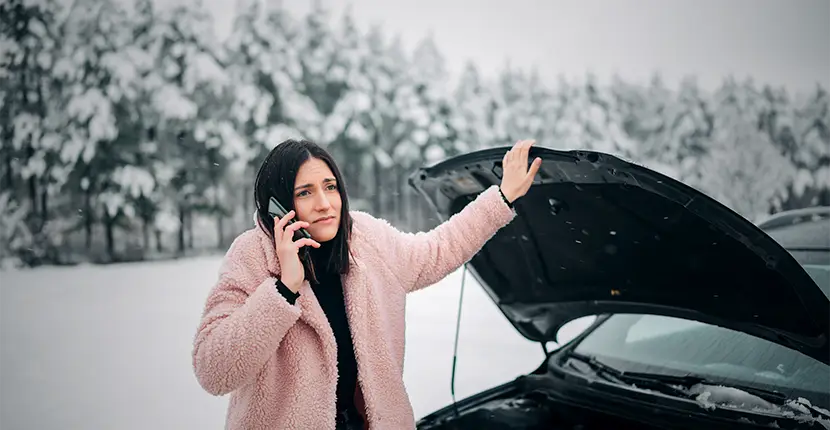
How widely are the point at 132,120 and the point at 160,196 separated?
2388 mm

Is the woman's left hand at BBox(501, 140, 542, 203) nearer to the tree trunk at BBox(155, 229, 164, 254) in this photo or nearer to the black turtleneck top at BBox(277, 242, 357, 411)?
the black turtleneck top at BBox(277, 242, 357, 411)

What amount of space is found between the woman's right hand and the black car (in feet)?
2.22

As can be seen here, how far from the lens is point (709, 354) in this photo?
8.41 feet

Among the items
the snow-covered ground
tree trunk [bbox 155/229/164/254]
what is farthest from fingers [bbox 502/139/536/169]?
tree trunk [bbox 155/229/164/254]

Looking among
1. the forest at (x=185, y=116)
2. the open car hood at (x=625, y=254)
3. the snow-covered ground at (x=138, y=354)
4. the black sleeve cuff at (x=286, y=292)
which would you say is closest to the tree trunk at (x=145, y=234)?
the forest at (x=185, y=116)

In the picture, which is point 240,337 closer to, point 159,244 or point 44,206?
point 44,206

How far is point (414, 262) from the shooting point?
6.68 ft

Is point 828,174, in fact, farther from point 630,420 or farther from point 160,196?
point 630,420

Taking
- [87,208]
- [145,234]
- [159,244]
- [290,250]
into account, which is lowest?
[290,250]

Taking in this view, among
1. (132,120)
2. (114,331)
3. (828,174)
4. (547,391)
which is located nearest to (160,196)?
(132,120)

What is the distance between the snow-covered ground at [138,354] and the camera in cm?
531

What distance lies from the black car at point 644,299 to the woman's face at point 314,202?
0.52 meters

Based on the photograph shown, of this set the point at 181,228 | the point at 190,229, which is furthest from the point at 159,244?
the point at 190,229

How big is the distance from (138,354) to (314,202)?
6688 millimetres
